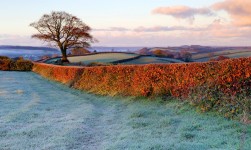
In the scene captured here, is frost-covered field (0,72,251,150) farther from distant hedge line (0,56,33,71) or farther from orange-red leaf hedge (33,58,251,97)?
distant hedge line (0,56,33,71)

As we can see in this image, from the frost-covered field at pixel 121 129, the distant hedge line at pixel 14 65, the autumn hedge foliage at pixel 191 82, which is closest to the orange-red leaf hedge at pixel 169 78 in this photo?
the autumn hedge foliage at pixel 191 82

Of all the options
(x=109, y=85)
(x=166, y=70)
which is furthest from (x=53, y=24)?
(x=166, y=70)

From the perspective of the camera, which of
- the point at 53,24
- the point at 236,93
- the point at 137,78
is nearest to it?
the point at 236,93

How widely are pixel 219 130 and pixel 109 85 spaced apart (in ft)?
36.5

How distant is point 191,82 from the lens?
528 inches

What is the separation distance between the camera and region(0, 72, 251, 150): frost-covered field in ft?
27.5

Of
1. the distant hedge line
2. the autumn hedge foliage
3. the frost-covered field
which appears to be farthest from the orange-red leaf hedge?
the distant hedge line

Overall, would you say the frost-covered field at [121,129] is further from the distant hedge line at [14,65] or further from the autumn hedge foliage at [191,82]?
the distant hedge line at [14,65]

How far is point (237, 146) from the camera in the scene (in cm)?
766

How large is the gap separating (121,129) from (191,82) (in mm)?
4567

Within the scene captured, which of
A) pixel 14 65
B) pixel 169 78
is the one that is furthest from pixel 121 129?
pixel 14 65

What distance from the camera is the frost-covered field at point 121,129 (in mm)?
8391

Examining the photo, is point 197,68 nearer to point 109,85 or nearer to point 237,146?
point 237,146

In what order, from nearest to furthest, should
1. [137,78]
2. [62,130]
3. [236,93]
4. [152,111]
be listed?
[62,130]
[236,93]
[152,111]
[137,78]
